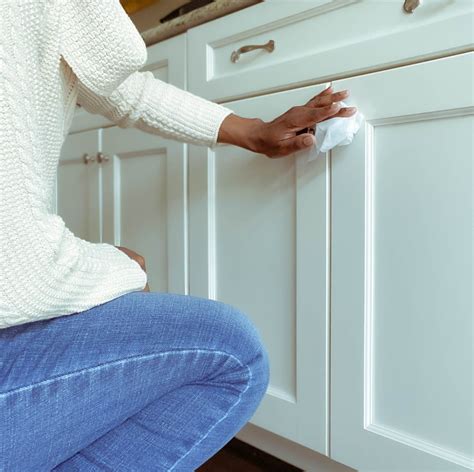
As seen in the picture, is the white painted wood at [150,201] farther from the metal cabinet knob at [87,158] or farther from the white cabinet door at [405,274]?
the white cabinet door at [405,274]

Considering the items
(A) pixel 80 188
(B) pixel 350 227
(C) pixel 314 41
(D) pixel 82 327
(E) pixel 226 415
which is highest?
(C) pixel 314 41

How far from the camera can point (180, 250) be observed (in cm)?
112

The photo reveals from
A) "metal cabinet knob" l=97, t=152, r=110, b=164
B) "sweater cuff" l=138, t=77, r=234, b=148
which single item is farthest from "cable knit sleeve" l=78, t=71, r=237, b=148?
"metal cabinet knob" l=97, t=152, r=110, b=164

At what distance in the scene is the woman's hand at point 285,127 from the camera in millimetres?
792

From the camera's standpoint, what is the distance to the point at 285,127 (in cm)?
82

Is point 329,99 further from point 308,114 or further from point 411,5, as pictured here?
point 411,5

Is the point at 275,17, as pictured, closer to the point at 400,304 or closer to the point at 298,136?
the point at 298,136

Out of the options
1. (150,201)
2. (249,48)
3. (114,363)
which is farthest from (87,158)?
(114,363)

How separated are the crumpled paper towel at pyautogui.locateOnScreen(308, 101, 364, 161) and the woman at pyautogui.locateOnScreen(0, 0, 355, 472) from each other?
34 cm

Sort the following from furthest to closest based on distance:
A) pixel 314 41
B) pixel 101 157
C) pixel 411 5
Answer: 1. pixel 101 157
2. pixel 314 41
3. pixel 411 5

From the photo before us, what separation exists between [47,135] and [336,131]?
43cm

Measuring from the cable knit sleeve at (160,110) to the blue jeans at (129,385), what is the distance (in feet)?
0.98

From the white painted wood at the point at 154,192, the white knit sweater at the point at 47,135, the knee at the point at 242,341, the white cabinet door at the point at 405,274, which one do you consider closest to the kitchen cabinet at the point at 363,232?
the white cabinet door at the point at 405,274

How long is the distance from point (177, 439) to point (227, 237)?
51 centimetres
